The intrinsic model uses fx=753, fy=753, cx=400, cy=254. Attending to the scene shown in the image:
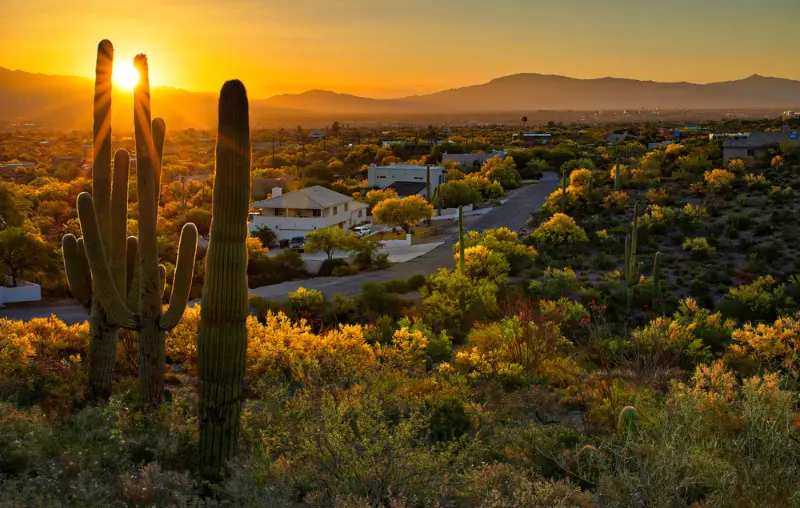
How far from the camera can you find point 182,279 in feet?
37.8

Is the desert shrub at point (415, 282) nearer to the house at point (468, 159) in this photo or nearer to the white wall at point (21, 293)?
the white wall at point (21, 293)

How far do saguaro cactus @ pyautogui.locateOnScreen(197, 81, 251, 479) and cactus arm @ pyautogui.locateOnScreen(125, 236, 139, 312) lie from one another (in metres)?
3.50

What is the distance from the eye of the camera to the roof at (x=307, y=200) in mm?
44375

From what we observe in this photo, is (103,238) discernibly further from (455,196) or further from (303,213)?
(455,196)

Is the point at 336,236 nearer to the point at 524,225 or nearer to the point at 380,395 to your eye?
the point at 524,225

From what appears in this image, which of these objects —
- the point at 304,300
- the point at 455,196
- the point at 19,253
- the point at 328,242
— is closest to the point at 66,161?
the point at 455,196

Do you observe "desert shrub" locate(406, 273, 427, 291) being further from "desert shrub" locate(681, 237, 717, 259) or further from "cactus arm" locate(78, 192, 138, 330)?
"cactus arm" locate(78, 192, 138, 330)

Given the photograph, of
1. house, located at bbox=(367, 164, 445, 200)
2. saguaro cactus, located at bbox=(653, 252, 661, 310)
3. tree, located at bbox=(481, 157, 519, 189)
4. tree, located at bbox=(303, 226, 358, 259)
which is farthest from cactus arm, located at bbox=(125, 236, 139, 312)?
tree, located at bbox=(481, 157, 519, 189)

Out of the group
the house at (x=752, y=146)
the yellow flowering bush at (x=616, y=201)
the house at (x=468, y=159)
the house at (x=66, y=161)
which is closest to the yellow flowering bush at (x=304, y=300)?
the yellow flowering bush at (x=616, y=201)

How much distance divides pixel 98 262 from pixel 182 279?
122 cm

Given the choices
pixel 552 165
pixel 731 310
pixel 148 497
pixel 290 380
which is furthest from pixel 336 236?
pixel 552 165

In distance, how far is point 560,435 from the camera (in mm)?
10609

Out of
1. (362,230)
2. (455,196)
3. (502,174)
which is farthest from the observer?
(502,174)

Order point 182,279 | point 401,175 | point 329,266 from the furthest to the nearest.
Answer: point 401,175
point 329,266
point 182,279
